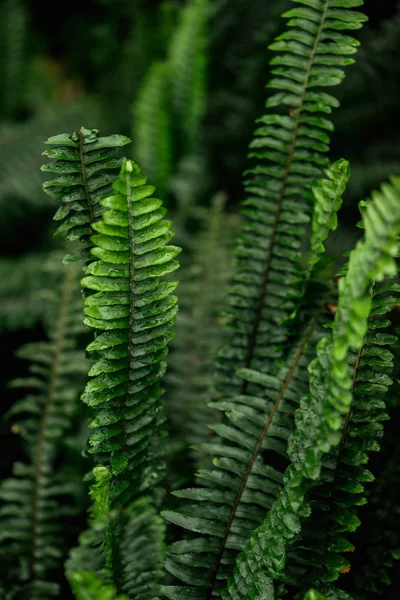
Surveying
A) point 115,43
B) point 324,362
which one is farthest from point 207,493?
point 115,43

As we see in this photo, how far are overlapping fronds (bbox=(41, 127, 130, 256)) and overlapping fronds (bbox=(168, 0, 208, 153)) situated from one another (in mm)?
1345

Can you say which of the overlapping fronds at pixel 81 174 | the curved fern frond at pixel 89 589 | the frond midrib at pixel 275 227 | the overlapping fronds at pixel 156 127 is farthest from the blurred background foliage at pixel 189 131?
the curved fern frond at pixel 89 589

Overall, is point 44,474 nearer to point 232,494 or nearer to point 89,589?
point 232,494

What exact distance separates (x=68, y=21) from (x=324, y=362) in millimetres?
3500

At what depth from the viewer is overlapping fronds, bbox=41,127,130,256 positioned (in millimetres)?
1072

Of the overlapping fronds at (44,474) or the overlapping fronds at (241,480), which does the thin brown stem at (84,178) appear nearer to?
the overlapping fronds at (241,480)

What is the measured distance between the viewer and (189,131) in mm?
2441

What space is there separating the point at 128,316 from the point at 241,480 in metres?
0.46

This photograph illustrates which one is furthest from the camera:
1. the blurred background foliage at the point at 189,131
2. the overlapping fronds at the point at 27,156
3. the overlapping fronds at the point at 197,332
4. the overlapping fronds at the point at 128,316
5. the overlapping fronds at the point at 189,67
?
the overlapping fronds at the point at 27,156

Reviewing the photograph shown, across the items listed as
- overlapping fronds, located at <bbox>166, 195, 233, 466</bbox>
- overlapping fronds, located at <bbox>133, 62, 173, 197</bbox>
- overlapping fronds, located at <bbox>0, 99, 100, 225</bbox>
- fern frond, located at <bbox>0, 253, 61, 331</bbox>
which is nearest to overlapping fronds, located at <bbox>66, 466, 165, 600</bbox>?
overlapping fronds, located at <bbox>166, 195, 233, 466</bbox>

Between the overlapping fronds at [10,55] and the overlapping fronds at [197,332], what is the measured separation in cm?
165

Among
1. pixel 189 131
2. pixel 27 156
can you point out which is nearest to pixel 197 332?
pixel 189 131

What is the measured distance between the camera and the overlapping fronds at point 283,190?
132cm

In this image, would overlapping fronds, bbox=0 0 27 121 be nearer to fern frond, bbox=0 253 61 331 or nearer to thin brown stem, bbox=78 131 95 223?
fern frond, bbox=0 253 61 331
